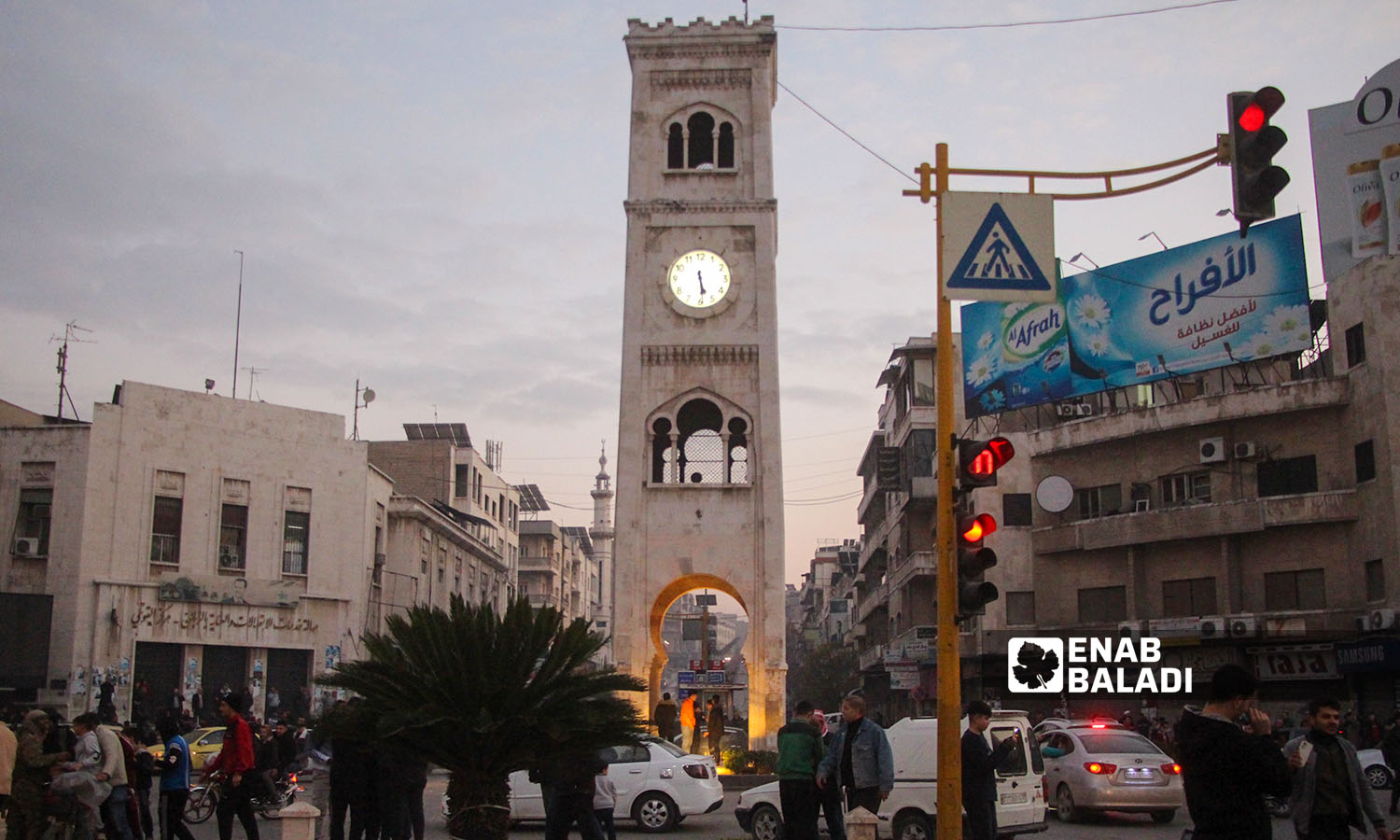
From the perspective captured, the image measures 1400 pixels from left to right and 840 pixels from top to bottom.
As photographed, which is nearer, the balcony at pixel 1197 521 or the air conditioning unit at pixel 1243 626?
the balcony at pixel 1197 521

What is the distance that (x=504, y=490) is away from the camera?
3184 inches

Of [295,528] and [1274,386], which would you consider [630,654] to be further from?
[1274,386]

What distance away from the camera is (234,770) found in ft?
49.2

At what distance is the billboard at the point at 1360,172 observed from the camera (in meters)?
33.7

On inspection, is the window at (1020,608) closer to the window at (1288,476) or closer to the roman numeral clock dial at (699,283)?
the window at (1288,476)

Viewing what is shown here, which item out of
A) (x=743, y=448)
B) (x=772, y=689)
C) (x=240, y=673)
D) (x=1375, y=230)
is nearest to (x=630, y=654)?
(x=772, y=689)

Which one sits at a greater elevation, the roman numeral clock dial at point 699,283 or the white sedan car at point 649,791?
the roman numeral clock dial at point 699,283

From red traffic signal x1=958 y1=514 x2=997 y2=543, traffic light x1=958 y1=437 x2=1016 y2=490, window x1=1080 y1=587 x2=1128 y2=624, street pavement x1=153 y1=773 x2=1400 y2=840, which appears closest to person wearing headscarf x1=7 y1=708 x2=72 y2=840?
street pavement x1=153 y1=773 x2=1400 y2=840

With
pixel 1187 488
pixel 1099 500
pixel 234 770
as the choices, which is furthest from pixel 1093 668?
pixel 234 770

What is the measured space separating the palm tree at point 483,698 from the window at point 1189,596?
3335 centimetres

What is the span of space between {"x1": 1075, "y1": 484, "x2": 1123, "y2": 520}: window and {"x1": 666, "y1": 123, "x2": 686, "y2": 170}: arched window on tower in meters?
18.2

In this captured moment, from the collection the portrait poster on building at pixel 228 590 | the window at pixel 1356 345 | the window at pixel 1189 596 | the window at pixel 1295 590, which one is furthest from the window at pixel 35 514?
the window at pixel 1356 345

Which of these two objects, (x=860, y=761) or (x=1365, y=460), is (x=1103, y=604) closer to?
(x=1365, y=460)

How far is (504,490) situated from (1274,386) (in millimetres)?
49828
